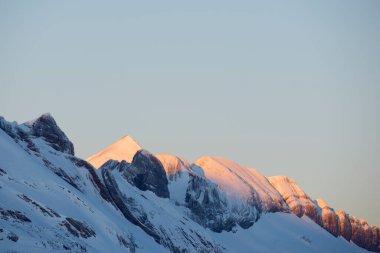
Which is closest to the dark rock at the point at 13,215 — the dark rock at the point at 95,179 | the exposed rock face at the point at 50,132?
the dark rock at the point at 95,179

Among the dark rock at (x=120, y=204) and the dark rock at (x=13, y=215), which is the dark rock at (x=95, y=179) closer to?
the dark rock at (x=120, y=204)

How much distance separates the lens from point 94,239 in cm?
10675

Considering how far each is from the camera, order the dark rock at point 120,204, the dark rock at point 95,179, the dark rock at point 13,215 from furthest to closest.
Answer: the dark rock at point 120,204, the dark rock at point 95,179, the dark rock at point 13,215

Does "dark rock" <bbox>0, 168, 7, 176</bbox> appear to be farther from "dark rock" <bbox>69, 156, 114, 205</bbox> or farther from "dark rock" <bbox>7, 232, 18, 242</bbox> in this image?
"dark rock" <bbox>69, 156, 114, 205</bbox>

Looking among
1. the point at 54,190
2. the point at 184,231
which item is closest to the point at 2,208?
the point at 54,190

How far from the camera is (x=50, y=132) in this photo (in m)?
152

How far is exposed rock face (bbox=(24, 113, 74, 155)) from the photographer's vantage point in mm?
149750

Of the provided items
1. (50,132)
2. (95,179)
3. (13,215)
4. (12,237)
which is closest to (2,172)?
(13,215)

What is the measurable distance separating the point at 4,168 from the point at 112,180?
176ft

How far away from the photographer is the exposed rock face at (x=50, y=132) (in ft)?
491

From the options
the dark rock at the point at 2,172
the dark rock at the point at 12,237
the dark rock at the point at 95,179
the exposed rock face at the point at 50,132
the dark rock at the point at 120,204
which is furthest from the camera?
the dark rock at the point at 120,204

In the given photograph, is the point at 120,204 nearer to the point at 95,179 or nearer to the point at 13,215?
the point at 95,179

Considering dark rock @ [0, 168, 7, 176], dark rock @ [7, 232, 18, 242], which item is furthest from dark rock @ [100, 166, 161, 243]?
dark rock @ [7, 232, 18, 242]

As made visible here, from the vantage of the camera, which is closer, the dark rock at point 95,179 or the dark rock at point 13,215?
the dark rock at point 13,215
